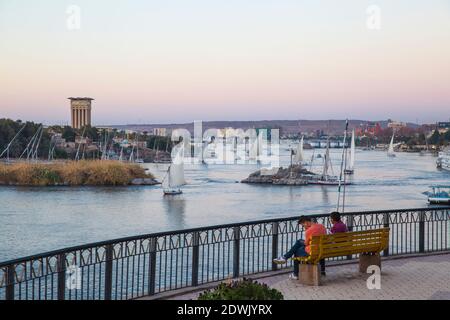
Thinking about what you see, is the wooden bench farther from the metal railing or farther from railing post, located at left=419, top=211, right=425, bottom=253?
railing post, located at left=419, top=211, right=425, bottom=253

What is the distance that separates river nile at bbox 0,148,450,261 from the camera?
41.3 m

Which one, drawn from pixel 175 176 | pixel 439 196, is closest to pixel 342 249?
pixel 439 196

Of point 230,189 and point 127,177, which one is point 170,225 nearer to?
point 230,189

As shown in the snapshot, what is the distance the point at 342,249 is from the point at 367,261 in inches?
32.5

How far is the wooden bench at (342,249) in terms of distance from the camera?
10.7 metres

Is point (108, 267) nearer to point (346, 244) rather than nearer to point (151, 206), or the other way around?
point (346, 244)

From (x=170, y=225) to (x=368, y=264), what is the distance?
3496 centimetres

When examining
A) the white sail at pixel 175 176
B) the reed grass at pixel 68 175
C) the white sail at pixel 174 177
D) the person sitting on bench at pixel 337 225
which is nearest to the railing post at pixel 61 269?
the person sitting on bench at pixel 337 225

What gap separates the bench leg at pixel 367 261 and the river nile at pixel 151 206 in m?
23.9

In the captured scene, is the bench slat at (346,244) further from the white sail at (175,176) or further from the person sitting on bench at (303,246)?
the white sail at (175,176)

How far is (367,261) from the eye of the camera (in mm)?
11711

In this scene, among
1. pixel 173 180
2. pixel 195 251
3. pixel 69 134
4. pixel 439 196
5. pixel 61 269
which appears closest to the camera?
pixel 61 269

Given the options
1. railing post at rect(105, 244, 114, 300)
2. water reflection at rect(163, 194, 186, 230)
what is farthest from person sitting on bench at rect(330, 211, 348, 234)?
water reflection at rect(163, 194, 186, 230)
